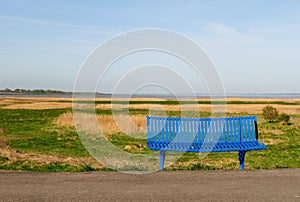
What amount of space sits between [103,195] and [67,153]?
321 inches

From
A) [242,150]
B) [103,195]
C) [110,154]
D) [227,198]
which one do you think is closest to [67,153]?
[110,154]

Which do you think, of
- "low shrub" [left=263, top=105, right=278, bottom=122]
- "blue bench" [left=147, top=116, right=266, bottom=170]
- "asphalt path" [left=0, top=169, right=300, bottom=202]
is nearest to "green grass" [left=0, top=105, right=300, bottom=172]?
"blue bench" [left=147, top=116, right=266, bottom=170]

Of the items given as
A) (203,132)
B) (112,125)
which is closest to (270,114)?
(112,125)

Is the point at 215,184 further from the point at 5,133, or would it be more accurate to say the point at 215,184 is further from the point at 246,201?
the point at 5,133

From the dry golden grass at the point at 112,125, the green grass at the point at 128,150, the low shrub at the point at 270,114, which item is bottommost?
the green grass at the point at 128,150

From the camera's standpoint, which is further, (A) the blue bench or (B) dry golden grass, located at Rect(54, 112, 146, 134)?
(B) dry golden grass, located at Rect(54, 112, 146, 134)

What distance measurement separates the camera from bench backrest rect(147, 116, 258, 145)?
32.0 ft

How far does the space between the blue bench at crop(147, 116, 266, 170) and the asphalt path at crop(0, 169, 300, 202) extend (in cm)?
156

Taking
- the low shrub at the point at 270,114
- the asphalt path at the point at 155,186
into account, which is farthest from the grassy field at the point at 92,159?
the low shrub at the point at 270,114

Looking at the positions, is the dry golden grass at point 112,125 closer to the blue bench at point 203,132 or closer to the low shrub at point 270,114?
the low shrub at point 270,114

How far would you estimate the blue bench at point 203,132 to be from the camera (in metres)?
9.74

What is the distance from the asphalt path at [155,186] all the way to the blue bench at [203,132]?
156 centimetres

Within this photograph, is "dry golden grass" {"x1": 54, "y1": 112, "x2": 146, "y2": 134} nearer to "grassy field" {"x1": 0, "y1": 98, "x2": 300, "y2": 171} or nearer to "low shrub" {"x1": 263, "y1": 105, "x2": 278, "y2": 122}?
"grassy field" {"x1": 0, "y1": 98, "x2": 300, "y2": 171}

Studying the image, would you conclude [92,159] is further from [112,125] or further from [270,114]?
[270,114]
